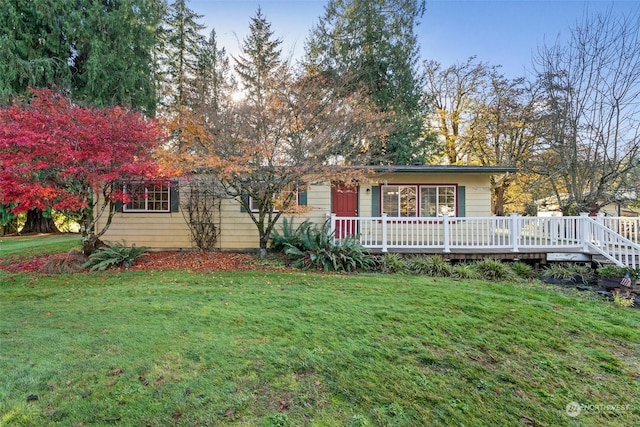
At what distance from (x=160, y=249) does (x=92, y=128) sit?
410 cm

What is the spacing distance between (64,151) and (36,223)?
599 inches

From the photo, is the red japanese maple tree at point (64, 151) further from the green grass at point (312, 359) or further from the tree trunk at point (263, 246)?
the tree trunk at point (263, 246)

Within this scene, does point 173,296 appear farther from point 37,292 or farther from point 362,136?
point 362,136

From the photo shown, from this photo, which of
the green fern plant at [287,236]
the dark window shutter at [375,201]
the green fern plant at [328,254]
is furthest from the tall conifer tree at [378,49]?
the green fern plant at [328,254]

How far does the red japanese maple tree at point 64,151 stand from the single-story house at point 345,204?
1979 mm

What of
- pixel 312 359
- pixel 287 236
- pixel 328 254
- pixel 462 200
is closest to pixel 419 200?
pixel 462 200

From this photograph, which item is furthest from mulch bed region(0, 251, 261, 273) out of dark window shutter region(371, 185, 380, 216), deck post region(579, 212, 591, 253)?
deck post region(579, 212, 591, 253)

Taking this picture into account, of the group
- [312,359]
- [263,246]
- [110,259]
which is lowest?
[312,359]

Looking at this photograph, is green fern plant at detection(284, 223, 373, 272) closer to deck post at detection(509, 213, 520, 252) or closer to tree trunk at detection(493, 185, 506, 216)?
deck post at detection(509, 213, 520, 252)

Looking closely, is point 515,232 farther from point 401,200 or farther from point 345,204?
point 345,204

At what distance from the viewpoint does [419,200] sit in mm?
10148

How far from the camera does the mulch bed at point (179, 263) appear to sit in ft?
23.3

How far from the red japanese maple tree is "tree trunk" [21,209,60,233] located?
521 inches

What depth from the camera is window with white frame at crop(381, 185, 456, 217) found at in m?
10.1
